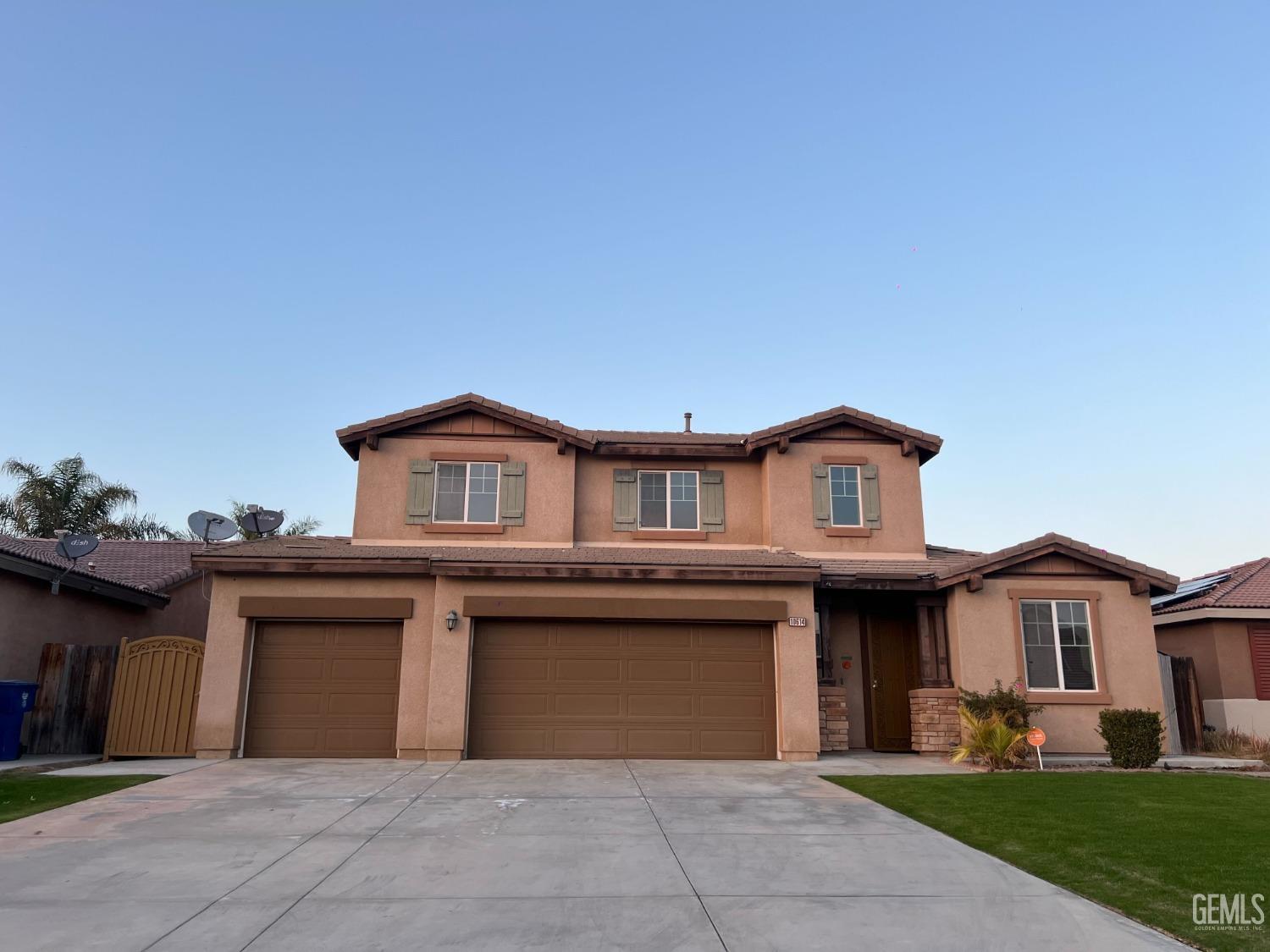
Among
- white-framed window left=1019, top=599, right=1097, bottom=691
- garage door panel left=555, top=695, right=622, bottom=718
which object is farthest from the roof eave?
white-framed window left=1019, top=599, right=1097, bottom=691

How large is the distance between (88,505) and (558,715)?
2548 centimetres

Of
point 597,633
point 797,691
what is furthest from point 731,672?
point 597,633

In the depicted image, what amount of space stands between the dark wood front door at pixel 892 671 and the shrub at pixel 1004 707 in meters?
1.99

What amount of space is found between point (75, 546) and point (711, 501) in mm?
12470

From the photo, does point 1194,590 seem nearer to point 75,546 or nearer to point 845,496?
point 845,496

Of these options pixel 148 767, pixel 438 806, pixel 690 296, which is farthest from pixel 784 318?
pixel 148 767

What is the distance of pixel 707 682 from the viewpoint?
45.5ft

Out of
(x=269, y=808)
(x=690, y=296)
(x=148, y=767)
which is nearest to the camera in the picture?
(x=269, y=808)

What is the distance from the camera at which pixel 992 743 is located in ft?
41.2

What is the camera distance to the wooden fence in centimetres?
1409

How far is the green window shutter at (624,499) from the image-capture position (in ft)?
55.2

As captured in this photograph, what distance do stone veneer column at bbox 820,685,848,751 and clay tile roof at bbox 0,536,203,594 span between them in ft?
42.3

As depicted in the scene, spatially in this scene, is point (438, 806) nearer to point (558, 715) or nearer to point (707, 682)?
point (558, 715)

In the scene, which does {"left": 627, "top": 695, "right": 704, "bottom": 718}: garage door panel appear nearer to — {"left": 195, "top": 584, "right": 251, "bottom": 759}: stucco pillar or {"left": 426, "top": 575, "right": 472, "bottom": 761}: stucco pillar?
{"left": 426, "top": 575, "right": 472, "bottom": 761}: stucco pillar
